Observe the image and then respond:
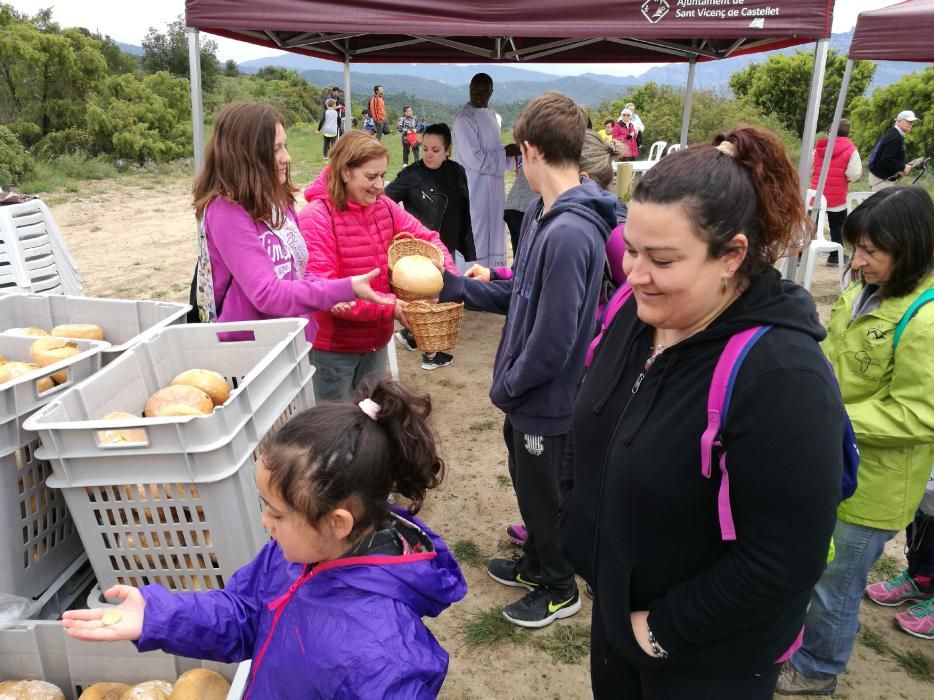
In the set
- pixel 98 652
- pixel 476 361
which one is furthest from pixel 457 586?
pixel 476 361

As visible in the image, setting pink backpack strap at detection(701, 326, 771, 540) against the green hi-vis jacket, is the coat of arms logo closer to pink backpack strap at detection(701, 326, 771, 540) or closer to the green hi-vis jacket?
the green hi-vis jacket

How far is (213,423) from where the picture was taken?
4.93ft

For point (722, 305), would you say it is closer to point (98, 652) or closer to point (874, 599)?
point (98, 652)

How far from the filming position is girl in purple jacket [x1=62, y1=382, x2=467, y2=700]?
3.90 ft

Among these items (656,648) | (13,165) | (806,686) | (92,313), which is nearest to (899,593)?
(806,686)

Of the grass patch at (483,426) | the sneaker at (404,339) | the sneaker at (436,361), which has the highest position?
the sneaker at (404,339)

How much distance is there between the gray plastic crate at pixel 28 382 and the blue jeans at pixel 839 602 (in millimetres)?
2301

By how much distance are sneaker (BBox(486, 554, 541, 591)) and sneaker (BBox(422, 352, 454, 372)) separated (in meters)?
2.49

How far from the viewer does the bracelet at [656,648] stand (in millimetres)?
1315

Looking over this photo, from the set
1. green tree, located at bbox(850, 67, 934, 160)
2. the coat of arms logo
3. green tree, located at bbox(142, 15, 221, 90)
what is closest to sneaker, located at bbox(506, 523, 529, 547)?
the coat of arms logo

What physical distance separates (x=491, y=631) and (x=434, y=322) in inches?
49.9

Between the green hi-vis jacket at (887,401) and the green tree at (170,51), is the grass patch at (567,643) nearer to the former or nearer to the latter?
the green hi-vis jacket at (887,401)

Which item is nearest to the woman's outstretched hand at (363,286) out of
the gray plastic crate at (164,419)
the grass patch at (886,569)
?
the gray plastic crate at (164,419)

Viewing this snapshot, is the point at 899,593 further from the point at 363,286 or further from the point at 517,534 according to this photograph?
the point at 363,286
